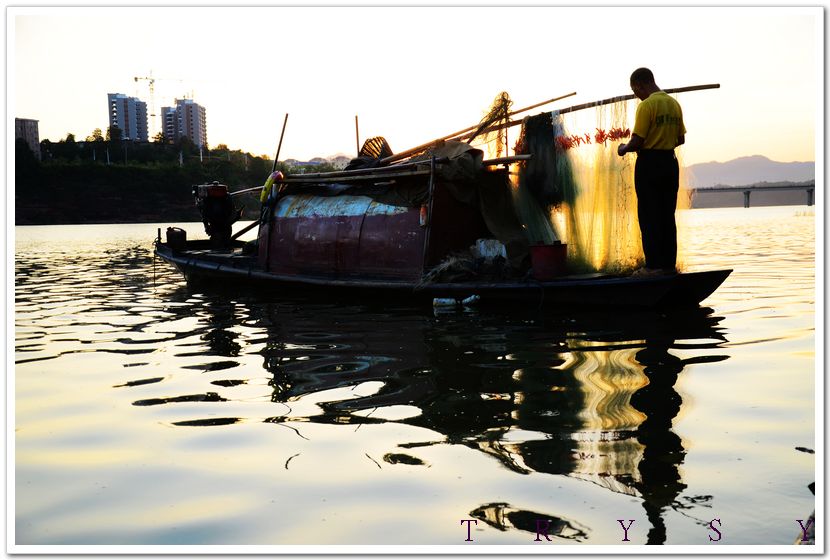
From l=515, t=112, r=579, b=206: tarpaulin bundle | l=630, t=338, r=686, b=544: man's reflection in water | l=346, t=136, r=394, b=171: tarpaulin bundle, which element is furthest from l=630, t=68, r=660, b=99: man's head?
l=346, t=136, r=394, b=171: tarpaulin bundle

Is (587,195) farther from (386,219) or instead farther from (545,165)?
(386,219)

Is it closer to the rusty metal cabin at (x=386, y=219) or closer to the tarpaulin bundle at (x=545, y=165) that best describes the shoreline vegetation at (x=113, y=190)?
the rusty metal cabin at (x=386, y=219)

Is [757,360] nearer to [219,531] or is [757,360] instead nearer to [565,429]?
[565,429]

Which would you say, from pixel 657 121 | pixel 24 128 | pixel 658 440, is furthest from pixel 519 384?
pixel 24 128

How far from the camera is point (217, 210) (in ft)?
54.6

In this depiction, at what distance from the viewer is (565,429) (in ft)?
15.1

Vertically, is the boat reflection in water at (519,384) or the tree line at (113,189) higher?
the tree line at (113,189)

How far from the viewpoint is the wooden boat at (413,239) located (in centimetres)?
919

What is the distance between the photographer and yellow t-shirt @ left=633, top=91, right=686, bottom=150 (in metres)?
8.42

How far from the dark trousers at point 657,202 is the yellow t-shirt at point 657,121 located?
0.11m

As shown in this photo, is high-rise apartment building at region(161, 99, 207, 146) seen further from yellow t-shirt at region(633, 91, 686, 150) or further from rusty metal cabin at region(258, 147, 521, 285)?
yellow t-shirt at region(633, 91, 686, 150)

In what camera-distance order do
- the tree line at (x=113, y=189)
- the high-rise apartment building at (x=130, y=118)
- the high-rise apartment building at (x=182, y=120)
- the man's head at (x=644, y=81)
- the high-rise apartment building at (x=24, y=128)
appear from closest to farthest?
the high-rise apartment building at (x=24, y=128) < the man's head at (x=644, y=81) < the tree line at (x=113, y=189) < the high-rise apartment building at (x=130, y=118) < the high-rise apartment building at (x=182, y=120)

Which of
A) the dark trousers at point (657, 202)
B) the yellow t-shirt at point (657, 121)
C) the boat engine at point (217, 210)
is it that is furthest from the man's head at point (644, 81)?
the boat engine at point (217, 210)

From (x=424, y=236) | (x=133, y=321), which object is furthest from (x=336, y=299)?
(x=133, y=321)
